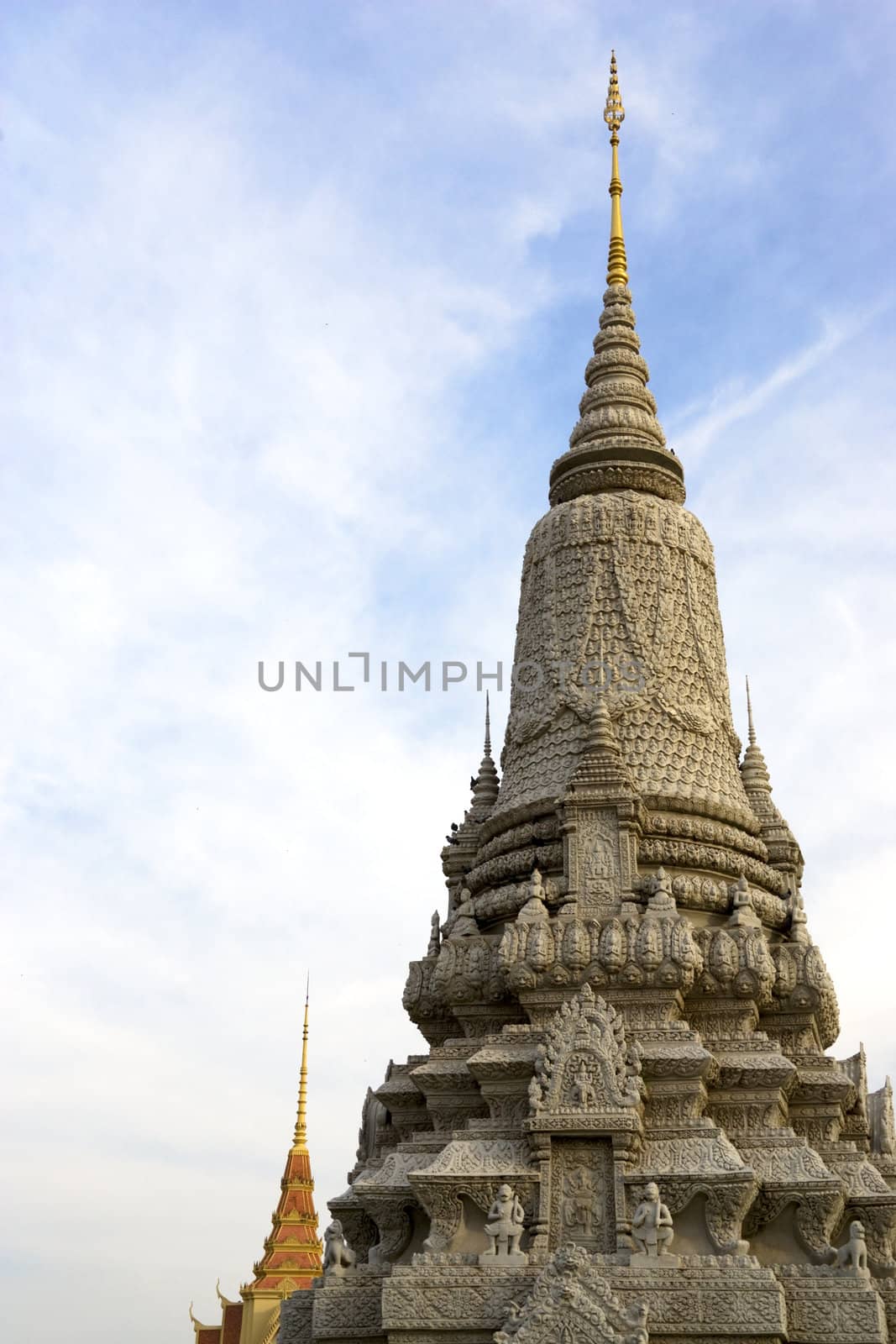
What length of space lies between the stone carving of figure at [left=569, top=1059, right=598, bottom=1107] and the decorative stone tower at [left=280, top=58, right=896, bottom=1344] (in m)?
0.02

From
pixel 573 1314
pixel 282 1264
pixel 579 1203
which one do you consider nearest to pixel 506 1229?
pixel 579 1203

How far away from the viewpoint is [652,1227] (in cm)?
1441

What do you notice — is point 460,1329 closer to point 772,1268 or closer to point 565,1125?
point 565,1125

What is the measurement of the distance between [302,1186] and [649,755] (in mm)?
23314

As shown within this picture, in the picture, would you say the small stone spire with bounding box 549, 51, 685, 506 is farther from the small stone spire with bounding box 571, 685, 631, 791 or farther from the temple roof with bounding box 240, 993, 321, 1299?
the temple roof with bounding box 240, 993, 321, 1299

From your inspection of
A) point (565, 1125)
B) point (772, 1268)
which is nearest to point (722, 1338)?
point (772, 1268)

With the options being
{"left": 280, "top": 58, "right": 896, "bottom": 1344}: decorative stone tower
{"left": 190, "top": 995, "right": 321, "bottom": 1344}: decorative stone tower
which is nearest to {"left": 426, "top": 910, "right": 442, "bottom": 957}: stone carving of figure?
{"left": 280, "top": 58, "right": 896, "bottom": 1344}: decorative stone tower

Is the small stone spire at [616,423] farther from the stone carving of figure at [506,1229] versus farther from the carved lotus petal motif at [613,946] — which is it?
the stone carving of figure at [506,1229]

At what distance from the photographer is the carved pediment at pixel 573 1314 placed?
44.8 ft

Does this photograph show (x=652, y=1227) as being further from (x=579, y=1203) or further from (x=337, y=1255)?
(x=337, y=1255)

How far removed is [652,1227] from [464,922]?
4825 mm

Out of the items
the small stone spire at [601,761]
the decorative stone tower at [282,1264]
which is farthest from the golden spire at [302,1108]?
the small stone spire at [601,761]

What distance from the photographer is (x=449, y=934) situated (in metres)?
18.2

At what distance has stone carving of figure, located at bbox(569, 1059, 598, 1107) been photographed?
50.4ft
